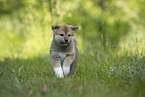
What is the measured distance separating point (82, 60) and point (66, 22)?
3.16 metres

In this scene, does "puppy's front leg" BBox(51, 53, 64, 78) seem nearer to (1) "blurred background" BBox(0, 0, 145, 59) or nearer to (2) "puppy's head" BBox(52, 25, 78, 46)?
(2) "puppy's head" BBox(52, 25, 78, 46)

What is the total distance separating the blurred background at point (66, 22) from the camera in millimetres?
7395

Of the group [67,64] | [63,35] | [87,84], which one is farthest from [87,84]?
[63,35]

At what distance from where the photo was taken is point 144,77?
332cm

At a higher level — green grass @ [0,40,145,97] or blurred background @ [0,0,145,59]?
blurred background @ [0,0,145,59]

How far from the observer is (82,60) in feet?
16.9

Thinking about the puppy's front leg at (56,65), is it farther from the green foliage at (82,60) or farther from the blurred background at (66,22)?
the blurred background at (66,22)

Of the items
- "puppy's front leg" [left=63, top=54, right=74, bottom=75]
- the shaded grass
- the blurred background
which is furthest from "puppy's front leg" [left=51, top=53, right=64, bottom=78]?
the blurred background

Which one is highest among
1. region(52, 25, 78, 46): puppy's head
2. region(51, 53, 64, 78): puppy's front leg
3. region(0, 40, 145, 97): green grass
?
region(52, 25, 78, 46): puppy's head

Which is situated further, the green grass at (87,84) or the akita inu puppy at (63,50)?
the akita inu puppy at (63,50)

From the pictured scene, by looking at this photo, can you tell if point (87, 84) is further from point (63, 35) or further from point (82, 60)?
point (82, 60)

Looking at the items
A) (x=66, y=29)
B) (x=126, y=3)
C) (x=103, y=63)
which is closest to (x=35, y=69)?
(x=66, y=29)

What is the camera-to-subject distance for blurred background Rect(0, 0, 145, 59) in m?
7.39

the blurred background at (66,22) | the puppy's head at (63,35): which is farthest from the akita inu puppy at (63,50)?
the blurred background at (66,22)
